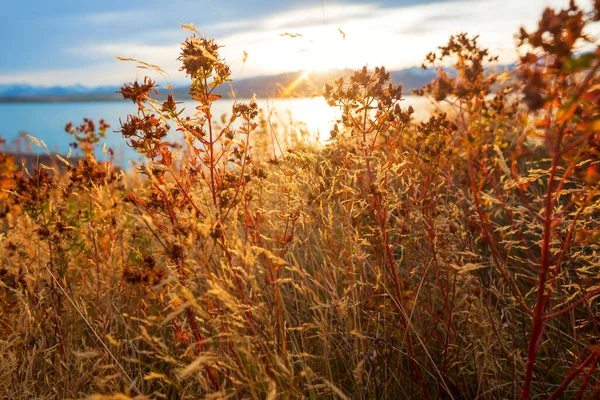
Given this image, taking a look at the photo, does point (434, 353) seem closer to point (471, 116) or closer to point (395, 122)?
point (395, 122)

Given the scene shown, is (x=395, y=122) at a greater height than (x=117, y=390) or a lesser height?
greater

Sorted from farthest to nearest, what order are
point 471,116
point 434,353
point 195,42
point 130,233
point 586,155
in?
point 130,233 → point 434,353 → point 195,42 → point 586,155 → point 471,116

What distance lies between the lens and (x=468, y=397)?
206 cm

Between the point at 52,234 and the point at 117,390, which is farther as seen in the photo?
the point at 52,234

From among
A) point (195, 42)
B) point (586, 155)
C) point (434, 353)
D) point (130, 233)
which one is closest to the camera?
point (586, 155)

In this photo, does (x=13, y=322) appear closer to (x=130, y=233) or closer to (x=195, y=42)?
Answer: (x=130, y=233)

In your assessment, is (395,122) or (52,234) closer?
(395,122)

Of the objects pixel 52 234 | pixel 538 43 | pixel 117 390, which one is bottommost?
pixel 117 390

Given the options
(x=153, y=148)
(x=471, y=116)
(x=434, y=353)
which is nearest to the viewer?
(x=471, y=116)

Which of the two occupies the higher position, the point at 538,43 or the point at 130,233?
the point at 538,43

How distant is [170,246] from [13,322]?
4.32 feet

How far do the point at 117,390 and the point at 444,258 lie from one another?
1463mm

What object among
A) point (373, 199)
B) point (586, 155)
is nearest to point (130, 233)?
point (373, 199)

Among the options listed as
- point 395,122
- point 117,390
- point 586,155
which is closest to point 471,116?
point 586,155
